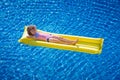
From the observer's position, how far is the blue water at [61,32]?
6.04m

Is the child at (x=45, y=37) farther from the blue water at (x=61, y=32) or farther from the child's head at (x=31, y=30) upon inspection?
the blue water at (x=61, y=32)

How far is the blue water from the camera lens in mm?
6039

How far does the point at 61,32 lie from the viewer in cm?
703

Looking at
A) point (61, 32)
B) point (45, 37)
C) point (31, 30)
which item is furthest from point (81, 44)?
point (31, 30)

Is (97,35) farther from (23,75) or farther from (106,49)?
(23,75)

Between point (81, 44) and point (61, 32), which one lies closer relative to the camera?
point (81, 44)

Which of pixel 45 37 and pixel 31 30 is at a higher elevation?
pixel 31 30

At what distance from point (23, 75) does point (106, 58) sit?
6.30 feet

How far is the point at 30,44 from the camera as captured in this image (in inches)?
250

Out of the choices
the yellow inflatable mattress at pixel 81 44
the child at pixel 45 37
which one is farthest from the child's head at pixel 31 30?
the yellow inflatable mattress at pixel 81 44

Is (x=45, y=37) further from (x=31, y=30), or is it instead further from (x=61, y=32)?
(x=61, y=32)

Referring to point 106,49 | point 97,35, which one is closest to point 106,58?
point 106,49

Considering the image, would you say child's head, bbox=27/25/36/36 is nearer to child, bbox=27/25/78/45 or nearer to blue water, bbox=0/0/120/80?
child, bbox=27/25/78/45

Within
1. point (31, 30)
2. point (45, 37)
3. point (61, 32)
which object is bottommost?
point (61, 32)
